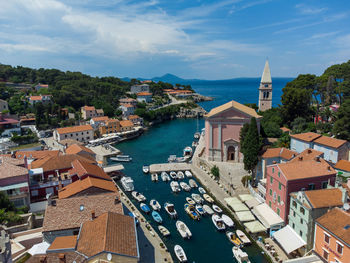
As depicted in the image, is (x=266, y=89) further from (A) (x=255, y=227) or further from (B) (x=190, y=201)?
(A) (x=255, y=227)

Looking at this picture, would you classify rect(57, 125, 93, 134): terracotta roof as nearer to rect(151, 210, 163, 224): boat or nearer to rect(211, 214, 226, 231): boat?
rect(151, 210, 163, 224): boat

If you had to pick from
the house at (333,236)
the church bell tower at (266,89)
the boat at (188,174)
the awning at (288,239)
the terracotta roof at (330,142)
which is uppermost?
the church bell tower at (266,89)

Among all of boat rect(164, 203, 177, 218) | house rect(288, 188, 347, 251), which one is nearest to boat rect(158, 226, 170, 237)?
boat rect(164, 203, 177, 218)

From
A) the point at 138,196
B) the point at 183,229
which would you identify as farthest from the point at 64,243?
the point at 138,196

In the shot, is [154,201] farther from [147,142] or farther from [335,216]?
[147,142]

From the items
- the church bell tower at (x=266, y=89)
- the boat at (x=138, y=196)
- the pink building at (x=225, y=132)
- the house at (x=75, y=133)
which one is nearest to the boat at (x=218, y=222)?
the boat at (x=138, y=196)

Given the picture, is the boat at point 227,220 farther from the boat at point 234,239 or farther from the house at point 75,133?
the house at point 75,133
